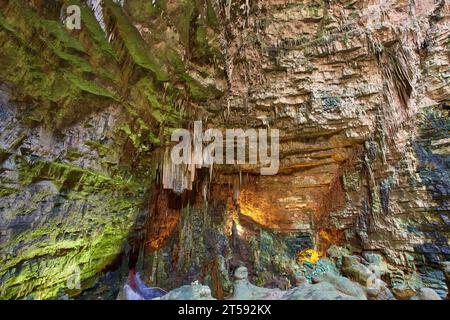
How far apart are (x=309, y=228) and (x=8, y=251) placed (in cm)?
744

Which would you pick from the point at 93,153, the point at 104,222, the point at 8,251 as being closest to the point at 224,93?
the point at 93,153

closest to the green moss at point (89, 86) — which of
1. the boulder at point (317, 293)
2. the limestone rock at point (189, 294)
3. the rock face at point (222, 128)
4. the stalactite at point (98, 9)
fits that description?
the rock face at point (222, 128)

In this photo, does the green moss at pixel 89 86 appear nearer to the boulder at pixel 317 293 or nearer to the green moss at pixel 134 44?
the green moss at pixel 134 44

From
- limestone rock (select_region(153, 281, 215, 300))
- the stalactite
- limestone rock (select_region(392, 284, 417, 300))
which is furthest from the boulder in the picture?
the stalactite

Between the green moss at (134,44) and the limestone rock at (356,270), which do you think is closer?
the green moss at (134,44)

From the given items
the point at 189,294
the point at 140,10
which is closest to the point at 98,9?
the point at 140,10

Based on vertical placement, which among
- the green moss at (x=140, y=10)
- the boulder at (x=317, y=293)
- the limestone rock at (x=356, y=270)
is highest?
the green moss at (x=140, y=10)

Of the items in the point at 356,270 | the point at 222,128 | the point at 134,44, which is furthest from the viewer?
the point at 222,128

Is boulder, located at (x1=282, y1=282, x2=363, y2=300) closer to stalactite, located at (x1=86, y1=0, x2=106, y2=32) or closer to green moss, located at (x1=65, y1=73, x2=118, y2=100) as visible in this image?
green moss, located at (x1=65, y1=73, x2=118, y2=100)

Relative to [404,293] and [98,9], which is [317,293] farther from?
[98,9]

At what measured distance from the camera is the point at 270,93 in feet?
22.2

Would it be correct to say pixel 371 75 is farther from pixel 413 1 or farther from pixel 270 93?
pixel 270 93

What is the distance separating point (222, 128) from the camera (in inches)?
289

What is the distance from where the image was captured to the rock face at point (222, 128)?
4090 millimetres
